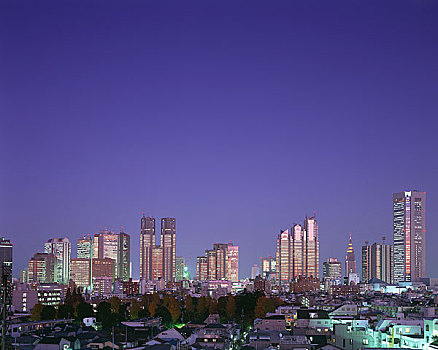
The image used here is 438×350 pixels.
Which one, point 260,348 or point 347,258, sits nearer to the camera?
point 260,348

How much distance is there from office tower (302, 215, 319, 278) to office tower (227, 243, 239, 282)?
67.2 ft

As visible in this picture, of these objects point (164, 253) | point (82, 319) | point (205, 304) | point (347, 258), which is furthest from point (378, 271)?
point (82, 319)

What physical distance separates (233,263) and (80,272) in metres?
50.5

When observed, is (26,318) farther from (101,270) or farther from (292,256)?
(292,256)

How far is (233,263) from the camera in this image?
159875mm

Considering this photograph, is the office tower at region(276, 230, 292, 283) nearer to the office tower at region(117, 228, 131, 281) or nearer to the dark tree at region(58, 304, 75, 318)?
the office tower at region(117, 228, 131, 281)

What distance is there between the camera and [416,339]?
2427 cm

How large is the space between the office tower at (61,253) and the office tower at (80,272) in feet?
13.5

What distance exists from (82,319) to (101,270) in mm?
81532

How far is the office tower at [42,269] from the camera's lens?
357 ft

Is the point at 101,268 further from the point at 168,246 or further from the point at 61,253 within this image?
the point at 168,246

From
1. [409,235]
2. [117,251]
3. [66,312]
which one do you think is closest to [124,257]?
[117,251]

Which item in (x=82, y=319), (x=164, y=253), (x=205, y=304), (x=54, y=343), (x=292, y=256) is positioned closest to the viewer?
(x=54, y=343)

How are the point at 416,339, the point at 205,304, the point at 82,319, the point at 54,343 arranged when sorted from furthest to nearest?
1. the point at 205,304
2. the point at 82,319
3. the point at 54,343
4. the point at 416,339
